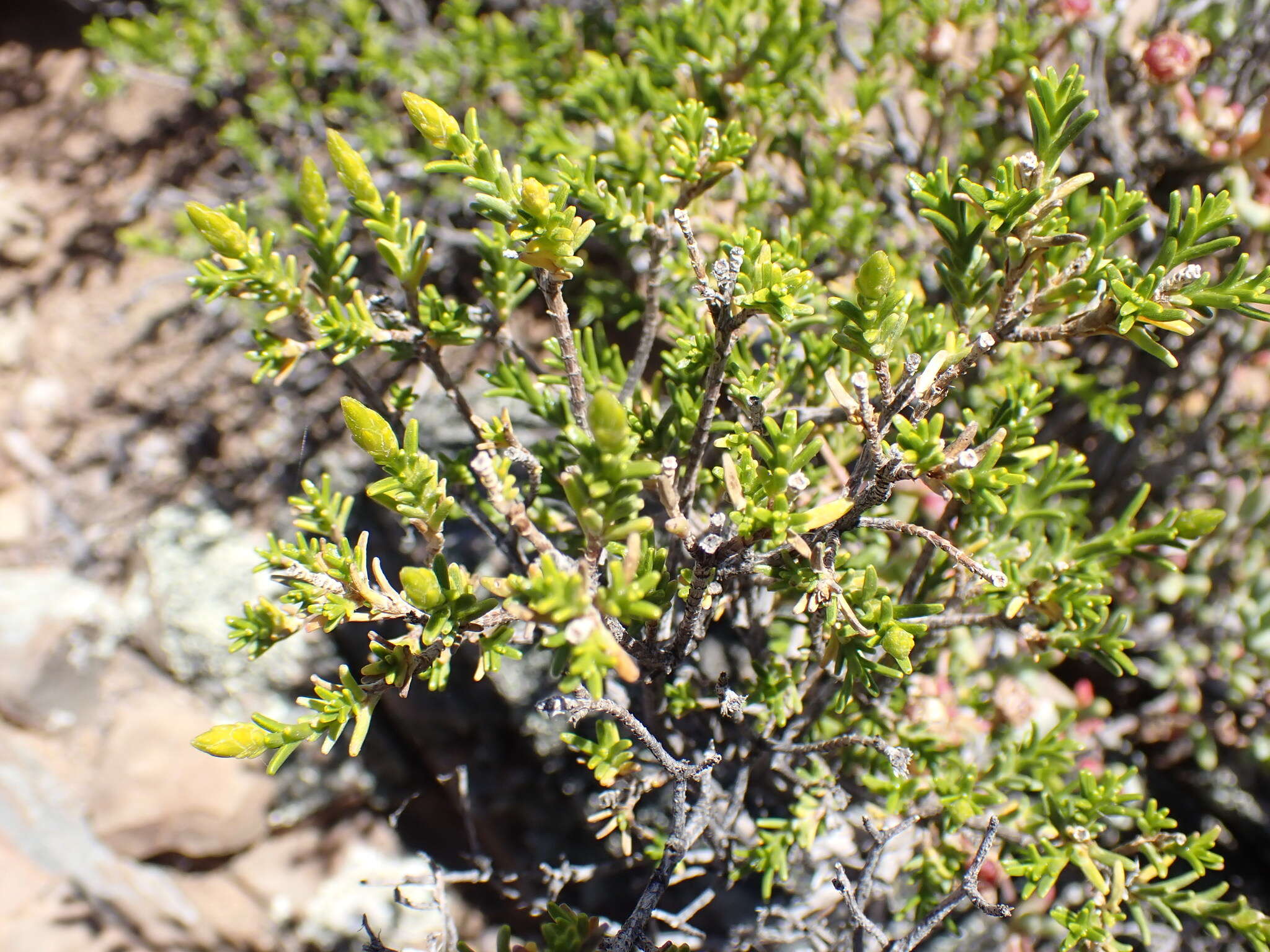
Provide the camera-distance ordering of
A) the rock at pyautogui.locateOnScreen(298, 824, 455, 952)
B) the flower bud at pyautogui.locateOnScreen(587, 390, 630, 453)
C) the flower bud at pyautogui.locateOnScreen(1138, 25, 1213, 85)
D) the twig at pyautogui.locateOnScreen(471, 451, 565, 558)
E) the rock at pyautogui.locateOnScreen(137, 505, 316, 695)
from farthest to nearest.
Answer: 1. the rock at pyautogui.locateOnScreen(137, 505, 316, 695)
2. the rock at pyautogui.locateOnScreen(298, 824, 455, 952)
3. the flower bud at pyautogui.locateOnScreen(1138, 25, 1213, 85)
4. the twig at pyautogui.locateOnScreen(471, 451, 565, 558)
5. the flower bud at pyautogui.locateOnScreen(587, 390, 630, 453)

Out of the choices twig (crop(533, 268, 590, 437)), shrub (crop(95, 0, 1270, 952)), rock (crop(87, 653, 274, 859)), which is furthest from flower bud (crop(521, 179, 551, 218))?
rock (crop(87, 653, 274, 859))

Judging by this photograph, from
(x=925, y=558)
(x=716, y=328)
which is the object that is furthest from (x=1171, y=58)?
(x=716, y=328)

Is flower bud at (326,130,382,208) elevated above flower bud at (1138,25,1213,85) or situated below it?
below

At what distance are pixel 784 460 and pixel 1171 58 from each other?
180 cm

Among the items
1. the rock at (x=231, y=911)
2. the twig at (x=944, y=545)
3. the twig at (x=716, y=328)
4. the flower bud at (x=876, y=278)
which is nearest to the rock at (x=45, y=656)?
the rock at (x=231, y=911)

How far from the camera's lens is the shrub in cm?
130

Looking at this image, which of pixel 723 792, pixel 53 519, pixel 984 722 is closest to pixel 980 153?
pixel 984 722

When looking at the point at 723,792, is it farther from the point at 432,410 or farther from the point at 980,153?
the point at 980,153

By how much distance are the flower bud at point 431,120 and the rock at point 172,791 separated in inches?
110

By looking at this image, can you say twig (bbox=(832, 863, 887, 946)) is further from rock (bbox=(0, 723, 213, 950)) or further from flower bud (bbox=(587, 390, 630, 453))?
rock (bbox=(0, 723, 213, 950))

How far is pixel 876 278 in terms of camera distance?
124cm

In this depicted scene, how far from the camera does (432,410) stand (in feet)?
9.10

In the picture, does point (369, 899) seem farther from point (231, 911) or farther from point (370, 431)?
point (370, 431)

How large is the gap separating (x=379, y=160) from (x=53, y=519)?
2.24m
